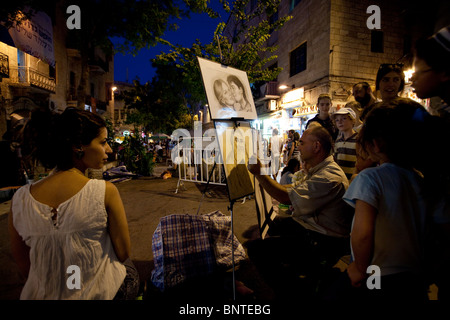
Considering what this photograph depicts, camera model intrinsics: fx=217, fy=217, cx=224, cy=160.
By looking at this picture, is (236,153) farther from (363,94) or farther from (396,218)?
(363,94)

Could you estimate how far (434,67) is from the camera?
4.06 ft

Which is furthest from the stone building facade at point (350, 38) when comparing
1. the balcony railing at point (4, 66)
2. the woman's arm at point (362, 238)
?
the balcony railing at point (4, 66)

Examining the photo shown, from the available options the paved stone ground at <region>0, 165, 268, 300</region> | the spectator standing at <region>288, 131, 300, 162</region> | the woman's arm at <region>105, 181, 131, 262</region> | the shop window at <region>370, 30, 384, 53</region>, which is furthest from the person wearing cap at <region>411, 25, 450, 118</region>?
the shop window at <region>370, 30, 384, 53</region>

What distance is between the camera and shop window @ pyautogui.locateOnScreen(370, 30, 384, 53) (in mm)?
10703

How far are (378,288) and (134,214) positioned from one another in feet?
14.8

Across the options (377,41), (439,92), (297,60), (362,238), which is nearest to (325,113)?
(439,92)

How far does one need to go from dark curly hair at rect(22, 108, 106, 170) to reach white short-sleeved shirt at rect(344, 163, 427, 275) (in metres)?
1.60

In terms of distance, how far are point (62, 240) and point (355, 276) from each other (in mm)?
1584

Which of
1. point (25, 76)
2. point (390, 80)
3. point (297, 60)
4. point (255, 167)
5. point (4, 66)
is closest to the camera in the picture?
point (255, 167)

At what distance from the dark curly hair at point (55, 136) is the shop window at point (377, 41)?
1351 centimetres

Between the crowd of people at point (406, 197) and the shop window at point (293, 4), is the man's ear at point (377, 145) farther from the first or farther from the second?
the shop window at point (293, 4)

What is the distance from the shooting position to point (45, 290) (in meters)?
1.12
